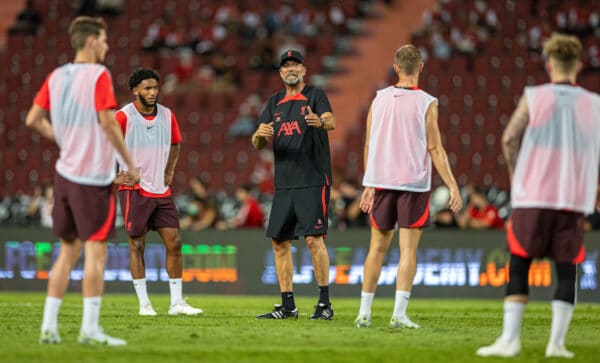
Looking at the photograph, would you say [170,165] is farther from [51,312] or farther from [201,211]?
[201,211]

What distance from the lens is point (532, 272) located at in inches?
642

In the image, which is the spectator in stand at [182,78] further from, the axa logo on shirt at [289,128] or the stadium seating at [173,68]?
the axa logo on shirt at [289,128]

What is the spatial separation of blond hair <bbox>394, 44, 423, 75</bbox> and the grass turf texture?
228 centimetres

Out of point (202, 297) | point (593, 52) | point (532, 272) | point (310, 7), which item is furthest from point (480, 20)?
point (202, 297)

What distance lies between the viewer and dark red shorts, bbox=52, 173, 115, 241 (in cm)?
720

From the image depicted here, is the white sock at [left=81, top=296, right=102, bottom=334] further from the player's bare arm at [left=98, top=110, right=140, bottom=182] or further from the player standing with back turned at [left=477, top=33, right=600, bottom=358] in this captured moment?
the player standing with back turned at [left=477, top=33, right=600, bottom=358]

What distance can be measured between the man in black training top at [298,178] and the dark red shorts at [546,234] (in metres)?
3.23

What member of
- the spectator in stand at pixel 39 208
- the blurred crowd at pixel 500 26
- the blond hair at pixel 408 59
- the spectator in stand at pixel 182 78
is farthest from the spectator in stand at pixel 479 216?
the spectator in stand at pixel 182 78

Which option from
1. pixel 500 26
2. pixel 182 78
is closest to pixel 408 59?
pixel 500 26

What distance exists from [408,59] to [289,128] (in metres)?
1.85

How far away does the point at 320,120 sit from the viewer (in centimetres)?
964

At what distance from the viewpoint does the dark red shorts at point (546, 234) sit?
6.91 meters

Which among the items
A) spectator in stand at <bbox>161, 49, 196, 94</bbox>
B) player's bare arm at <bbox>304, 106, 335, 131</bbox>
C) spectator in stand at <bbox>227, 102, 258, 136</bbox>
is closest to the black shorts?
player's bare arm at <bbox>304, 106, 335, 131</bbox>

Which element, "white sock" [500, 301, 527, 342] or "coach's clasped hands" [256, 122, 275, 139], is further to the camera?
"coach's clasped hands" [256, 122, 275, 139]
